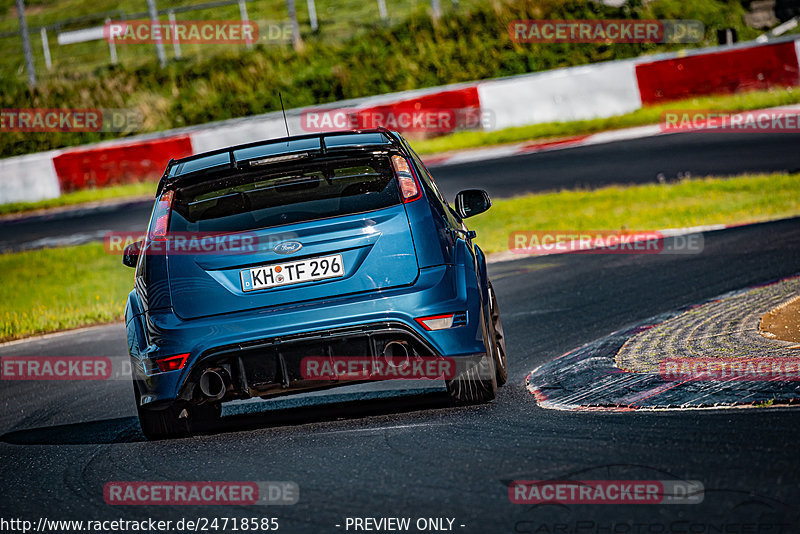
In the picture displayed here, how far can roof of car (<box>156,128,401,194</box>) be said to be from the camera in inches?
248

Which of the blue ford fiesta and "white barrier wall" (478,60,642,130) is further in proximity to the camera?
"white barrier wall" (478,60,642,130)

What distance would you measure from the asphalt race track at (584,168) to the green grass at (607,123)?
229cm

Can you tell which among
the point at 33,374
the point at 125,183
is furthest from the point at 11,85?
the point at 33,374

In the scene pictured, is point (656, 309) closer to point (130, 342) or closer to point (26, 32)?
point (130, 342)

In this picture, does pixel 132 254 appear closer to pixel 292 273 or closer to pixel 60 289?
pixel 292 273

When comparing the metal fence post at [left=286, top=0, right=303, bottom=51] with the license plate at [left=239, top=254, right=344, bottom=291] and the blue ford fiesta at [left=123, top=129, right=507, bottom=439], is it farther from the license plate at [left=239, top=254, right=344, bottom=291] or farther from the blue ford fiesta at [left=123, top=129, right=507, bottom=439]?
the license plate at [left=239, top=254, right=344, bottom=291]

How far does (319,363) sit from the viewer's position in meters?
5.85

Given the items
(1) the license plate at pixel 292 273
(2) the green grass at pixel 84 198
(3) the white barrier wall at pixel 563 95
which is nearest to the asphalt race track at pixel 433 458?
(1) the license plate at pixel 292 273

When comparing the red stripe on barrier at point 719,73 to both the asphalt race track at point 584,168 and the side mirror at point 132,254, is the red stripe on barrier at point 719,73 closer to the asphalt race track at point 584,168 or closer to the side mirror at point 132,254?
the asphalt race track at point 584,168

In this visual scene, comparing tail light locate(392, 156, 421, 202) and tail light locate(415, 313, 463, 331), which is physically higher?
tail light locate(392, 156, 421, 202)

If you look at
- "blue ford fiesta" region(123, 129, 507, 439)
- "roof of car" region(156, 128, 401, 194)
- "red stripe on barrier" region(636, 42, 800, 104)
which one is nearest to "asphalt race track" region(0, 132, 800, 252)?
"red stripe on barrier" region(636, 42, 800, 104)

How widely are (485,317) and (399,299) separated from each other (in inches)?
23.3

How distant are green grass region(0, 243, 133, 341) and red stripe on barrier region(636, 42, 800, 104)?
11705 mm

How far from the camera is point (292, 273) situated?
5898 mm
